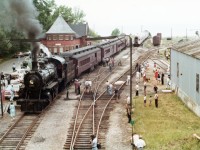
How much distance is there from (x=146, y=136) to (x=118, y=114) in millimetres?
5583

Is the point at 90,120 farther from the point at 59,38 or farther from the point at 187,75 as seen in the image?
the point at 59,38

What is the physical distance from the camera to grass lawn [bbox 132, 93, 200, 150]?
18.8m

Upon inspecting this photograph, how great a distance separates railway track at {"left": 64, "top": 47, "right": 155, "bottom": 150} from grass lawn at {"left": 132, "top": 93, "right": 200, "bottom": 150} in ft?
6.66

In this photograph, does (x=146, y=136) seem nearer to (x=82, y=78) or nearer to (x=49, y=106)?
(x=49, y=106)

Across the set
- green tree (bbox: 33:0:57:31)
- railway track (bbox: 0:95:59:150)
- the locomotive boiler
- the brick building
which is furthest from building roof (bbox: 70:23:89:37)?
railway track (bbox: 0:95:59:150)

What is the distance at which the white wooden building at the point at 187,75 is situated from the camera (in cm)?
2526

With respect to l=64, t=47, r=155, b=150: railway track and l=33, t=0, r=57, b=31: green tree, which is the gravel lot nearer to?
l=64, t=47, r=155, b=150: railway track

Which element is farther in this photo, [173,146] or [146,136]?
[146,136]

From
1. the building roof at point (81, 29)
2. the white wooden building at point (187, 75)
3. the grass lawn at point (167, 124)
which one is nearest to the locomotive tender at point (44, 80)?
the grass lawn at point (167, 124)

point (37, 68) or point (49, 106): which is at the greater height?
point (37, 68)

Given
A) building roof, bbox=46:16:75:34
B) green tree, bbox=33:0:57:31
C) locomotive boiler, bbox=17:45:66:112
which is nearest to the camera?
locomotive boiler, bbox=17:45:66:112

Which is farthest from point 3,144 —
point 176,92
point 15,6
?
point 176,92

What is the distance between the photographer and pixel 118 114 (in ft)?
84.7

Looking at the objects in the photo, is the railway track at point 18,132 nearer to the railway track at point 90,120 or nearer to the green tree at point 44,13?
the railway track at point 90,120
